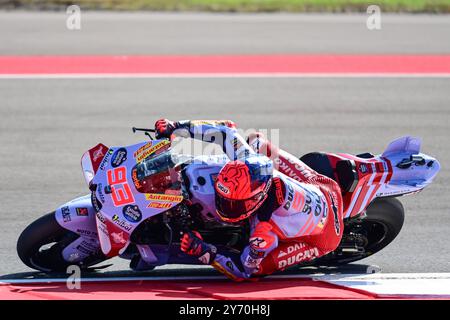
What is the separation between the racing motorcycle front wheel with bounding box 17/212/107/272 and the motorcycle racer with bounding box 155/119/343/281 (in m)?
0.92

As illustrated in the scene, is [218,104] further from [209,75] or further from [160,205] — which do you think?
[160,205]

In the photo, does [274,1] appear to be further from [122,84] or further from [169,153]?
[169,153]

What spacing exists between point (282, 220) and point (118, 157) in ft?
4.00

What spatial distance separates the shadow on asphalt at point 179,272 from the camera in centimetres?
669

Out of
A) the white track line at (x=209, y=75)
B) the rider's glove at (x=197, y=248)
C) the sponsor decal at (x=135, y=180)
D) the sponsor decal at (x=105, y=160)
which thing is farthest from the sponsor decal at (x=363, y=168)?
the white track line at (x=209, y=75)

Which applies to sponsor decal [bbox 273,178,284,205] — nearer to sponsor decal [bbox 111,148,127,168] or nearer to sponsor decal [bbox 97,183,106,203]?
sponsor decal [bbox 111,148,127,168]

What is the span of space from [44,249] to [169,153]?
1.29 metres

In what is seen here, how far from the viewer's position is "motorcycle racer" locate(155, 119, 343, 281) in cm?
598

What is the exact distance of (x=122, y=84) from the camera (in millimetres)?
13000

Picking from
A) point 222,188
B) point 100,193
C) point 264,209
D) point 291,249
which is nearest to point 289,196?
point 264,209

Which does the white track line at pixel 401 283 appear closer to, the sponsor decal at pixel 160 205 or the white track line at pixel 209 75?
the sponsor decal at pixel 160 205

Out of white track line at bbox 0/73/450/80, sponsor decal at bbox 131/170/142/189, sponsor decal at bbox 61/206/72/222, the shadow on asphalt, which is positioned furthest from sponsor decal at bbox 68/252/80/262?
white track line at bbox 0/73/450/80
